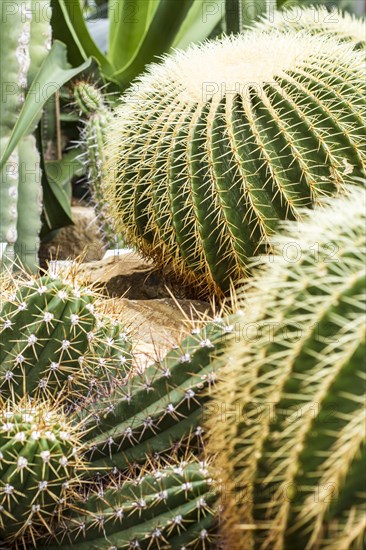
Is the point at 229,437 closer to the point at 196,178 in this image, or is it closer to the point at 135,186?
the point at 196,178

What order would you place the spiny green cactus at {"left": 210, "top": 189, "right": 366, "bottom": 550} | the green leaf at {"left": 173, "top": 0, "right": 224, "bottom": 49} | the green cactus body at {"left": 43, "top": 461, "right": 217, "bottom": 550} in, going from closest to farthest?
the spiny green cactus at {"left": 210, "top": 189, "right": 366, "bottom": 550}
the green cactus body at {"left": 43, "top": 461, "right": 217, "bottom": 550}
the green leaf at {"left": 173, "top": 0, "right": 224, "bottom": 49}

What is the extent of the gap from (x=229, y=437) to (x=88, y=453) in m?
0.40

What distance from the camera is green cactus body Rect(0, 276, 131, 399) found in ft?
4.75

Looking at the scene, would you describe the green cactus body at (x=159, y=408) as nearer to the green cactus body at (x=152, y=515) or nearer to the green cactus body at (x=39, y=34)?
the green cactus body at (x=152, y=515)

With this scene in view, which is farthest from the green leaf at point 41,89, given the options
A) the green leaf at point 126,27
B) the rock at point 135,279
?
the green leaf at point 126,27

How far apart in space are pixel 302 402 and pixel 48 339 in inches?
24.5

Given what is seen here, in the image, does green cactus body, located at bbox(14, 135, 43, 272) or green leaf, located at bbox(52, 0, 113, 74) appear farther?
green leaf, located at bbox(52, 0, 113, 74)

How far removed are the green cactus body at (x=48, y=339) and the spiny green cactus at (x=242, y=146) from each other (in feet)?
1.78

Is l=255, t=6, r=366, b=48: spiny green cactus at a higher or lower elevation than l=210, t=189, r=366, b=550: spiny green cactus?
higher

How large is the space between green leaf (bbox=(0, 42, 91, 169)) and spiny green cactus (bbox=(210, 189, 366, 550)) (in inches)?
61.6

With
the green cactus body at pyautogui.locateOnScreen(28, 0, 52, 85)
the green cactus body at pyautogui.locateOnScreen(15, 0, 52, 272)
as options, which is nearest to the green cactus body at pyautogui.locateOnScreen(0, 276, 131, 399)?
the green cactus body at pyautogui.locateOnScreen(15, 0, 52, 272)

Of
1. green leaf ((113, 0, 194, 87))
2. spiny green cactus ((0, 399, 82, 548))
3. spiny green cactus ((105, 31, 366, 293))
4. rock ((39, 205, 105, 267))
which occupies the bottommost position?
rock ((39, 205, 105, 267))

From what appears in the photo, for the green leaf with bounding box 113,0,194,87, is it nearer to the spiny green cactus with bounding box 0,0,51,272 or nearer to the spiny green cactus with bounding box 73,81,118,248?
the spiny green cactus with bounding box 73,81,118,248

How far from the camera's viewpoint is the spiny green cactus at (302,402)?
877 millimetres
